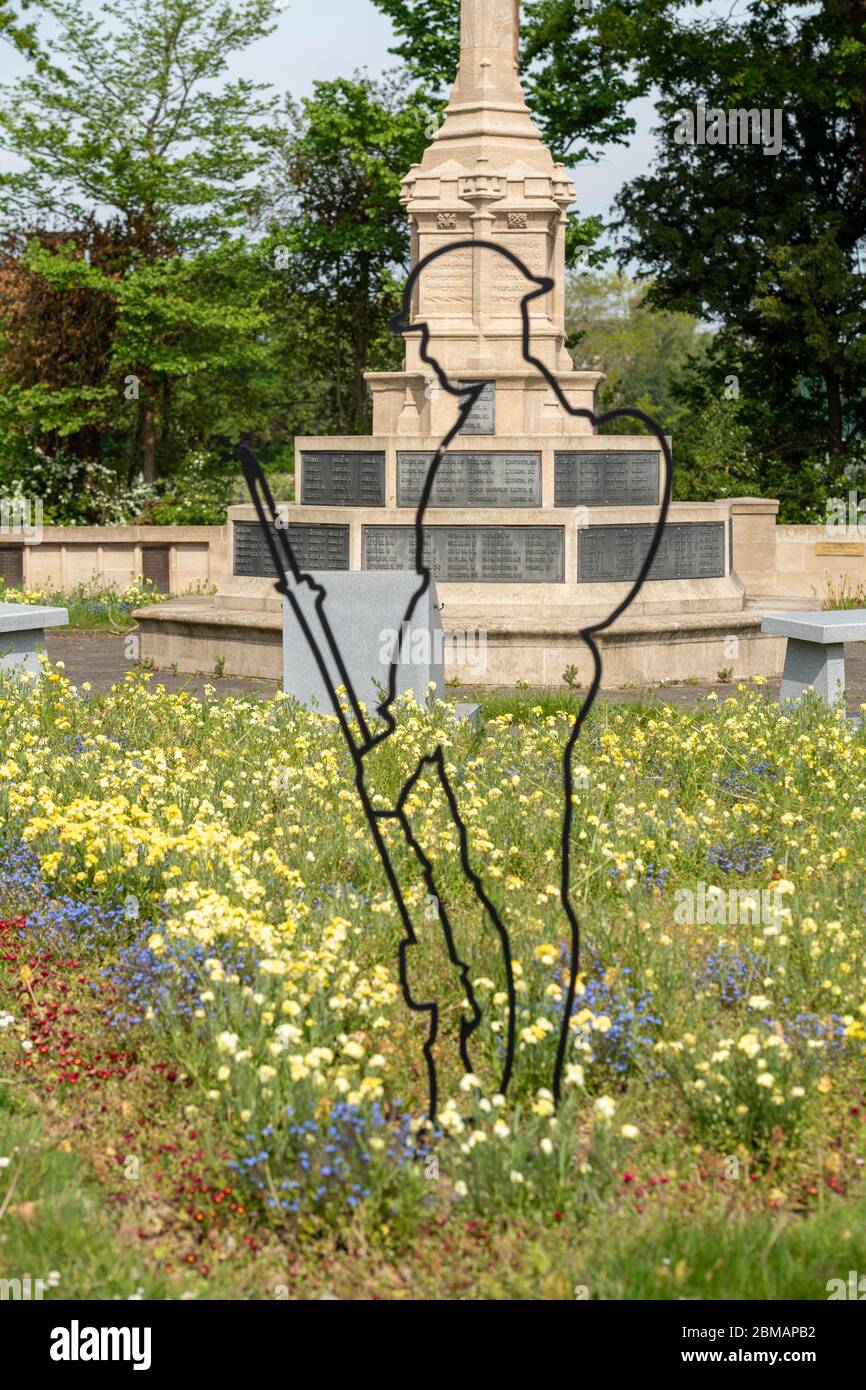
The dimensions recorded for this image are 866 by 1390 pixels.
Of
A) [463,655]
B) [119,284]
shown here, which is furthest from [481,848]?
[119,284]

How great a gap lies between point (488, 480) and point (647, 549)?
1.64 meters

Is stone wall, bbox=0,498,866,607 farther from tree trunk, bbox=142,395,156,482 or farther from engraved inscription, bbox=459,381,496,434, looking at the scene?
tree trunk, bbox=142,395,156,482

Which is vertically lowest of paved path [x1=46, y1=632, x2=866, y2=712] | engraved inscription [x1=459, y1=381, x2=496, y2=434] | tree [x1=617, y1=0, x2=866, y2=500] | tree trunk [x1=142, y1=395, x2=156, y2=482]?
paved path [x1=46, y1=632, x2=866, y2=712]

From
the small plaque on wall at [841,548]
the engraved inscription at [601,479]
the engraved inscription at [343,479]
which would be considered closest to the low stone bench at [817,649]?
the engraved inscription at [601,479]

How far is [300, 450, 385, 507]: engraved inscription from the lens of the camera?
1531 cm

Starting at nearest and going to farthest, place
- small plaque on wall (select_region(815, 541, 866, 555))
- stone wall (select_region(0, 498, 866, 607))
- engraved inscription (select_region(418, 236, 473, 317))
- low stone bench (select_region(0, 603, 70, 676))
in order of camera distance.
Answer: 1. low stone bench (select_region(0, 603, 70, 676))
2. engraved inscription (select_region(418, 236, 473, 317))
3. small plaque on wall (select_region(815, 541, 866, 555))
4. stone wall (select_region(0, 498, 866, 607))

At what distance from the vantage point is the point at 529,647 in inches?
544

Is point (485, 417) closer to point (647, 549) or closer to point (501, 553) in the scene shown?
point (501, 553)

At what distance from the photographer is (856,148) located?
2955 cm

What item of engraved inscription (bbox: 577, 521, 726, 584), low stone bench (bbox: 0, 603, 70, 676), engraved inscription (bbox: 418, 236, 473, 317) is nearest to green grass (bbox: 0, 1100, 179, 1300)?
low stone bench (bbox: 0, 603, 70, 676)

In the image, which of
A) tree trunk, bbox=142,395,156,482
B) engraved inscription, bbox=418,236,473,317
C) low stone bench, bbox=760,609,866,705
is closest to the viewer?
low stone bench, bbox=760,609,866,705

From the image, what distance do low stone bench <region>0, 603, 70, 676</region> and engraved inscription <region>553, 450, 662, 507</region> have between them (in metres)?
5.38

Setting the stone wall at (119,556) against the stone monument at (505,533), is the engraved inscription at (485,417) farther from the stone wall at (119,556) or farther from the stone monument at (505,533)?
the stone wall at (119,556)
